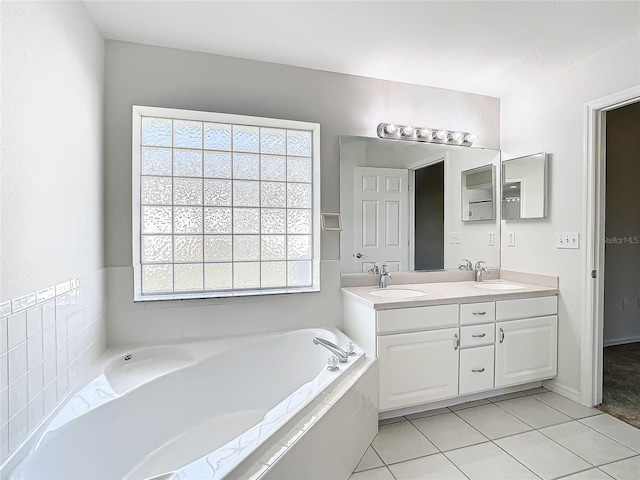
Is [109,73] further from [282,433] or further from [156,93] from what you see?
[282,433]

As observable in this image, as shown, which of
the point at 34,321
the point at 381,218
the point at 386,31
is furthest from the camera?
the point at 381,218

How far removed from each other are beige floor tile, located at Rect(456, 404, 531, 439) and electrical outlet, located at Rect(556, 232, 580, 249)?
4.03 feet

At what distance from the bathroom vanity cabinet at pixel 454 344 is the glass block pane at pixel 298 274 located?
1.10ft

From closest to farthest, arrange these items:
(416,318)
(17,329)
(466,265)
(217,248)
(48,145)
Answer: (17,329) → (48,145) → (416,318) → (217,248) → (466,265)

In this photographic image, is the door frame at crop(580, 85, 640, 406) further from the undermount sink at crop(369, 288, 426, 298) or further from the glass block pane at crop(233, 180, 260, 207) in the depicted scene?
the glass block pane at crop(233, 180, 260, 207)

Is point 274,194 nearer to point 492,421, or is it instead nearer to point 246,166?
point 246,166

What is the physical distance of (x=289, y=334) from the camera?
Result: 2.41 metres

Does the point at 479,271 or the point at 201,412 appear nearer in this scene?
the point at 201,412

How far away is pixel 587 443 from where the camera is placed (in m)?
1.99

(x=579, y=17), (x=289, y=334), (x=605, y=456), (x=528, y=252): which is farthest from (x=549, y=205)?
(x=289, y=334)

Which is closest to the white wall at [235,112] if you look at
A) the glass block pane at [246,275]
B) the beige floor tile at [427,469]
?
the glass block pane at [246,275]

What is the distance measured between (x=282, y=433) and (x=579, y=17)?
8.39ft

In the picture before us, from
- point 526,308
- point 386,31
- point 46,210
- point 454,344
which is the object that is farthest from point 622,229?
point 46,210

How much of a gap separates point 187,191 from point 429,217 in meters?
1.86
